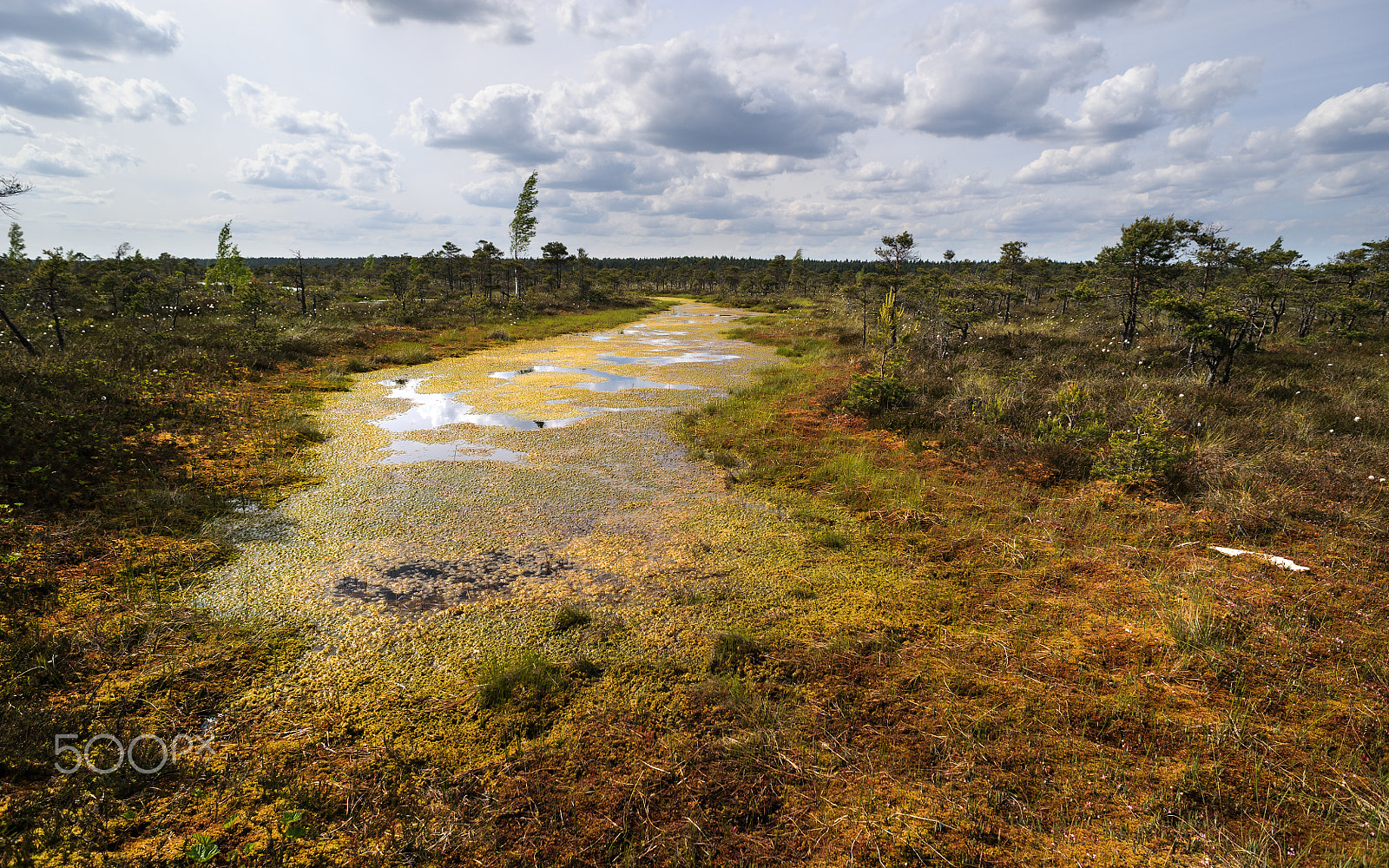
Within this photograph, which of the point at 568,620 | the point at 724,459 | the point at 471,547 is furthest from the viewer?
the point at 724,459

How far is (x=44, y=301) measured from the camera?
14.8 meters

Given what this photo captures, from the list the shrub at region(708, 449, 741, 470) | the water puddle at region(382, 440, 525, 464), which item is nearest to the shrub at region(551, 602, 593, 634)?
the shrub at region(708, 449, 741, 470)

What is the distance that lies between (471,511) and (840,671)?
4.56m

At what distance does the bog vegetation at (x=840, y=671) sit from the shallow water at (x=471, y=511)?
47 centimetres

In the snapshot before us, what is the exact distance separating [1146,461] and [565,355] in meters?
16.2

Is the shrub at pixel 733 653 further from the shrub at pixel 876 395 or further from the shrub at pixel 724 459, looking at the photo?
the shrub at pixel 876 395

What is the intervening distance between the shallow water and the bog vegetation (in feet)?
1.53

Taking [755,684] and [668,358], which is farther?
[668,358]

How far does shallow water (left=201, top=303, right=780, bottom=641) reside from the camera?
4590mm

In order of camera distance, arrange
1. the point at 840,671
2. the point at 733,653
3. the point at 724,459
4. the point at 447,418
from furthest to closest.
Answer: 1. the point at 447,418
2. the point at 724,459
3. the point at 733,653
4. the point at 840,671

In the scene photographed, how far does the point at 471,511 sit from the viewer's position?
6281 mm

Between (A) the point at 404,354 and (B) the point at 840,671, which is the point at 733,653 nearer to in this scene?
(B) the point at 840,671

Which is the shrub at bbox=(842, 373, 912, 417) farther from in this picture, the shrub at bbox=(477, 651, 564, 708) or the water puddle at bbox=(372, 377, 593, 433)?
the shrub at bbox=(477, 651, 564, 708)

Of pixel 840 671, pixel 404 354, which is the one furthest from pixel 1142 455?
pixel 404 354
